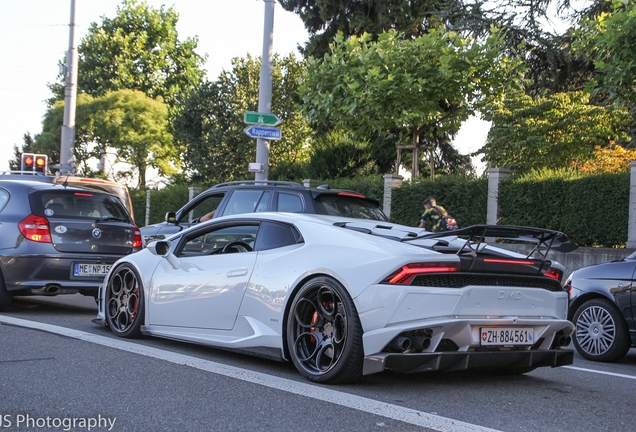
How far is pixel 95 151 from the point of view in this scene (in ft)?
183

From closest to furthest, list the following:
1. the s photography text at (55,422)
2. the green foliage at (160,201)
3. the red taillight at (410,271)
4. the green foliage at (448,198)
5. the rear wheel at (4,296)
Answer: the s photography text at (55,422), the red taillight at (410,271), the rear wheel at (4,296), the green foliage at (448,198), the green foliage at (160,201)

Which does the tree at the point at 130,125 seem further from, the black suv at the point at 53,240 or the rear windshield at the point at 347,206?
the rear windshield at the point at 347,206

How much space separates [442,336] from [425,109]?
59.5 feet

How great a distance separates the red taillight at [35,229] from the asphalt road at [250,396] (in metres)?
2.56

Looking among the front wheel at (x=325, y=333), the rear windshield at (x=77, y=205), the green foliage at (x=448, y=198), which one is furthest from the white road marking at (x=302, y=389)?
the green foliage at (x=448, y=198)

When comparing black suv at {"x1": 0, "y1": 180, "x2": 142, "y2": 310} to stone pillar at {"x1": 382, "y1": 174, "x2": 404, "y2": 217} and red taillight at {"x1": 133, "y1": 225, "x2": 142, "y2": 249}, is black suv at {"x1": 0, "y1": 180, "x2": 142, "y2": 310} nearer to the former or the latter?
red taillight at {"x1": 133, "y1": 225, "x2": 142, "y2": 249}

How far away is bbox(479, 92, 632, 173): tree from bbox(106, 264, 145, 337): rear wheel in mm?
21187

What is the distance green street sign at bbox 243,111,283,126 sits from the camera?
15.1 m

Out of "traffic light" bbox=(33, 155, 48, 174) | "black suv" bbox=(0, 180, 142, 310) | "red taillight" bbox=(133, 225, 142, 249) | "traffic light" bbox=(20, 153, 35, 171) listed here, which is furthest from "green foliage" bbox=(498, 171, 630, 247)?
"traffic light" bbox=(20, 153, 35, 171)

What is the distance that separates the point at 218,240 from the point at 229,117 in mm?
35040

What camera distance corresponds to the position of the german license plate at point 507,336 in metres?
5.45

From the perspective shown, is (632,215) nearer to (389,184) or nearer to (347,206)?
(389,184)

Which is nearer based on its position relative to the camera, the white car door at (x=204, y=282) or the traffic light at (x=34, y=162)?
the white car door at (x=204, y=282)

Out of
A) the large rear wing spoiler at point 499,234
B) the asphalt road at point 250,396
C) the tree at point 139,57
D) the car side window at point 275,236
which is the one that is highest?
the tree at point 139,57
